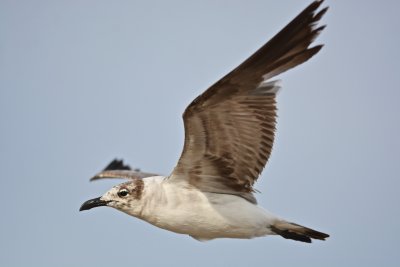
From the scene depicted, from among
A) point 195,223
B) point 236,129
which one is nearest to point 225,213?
point 195,223

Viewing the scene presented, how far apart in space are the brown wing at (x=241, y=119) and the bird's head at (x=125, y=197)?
0.47m

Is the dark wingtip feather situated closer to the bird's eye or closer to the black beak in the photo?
the black beak

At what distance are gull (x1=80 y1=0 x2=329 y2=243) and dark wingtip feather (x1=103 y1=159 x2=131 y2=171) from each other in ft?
18.7

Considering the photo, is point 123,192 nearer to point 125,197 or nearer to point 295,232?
point 125,197

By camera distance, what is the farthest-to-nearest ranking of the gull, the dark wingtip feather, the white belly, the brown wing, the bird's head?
the dark wingtip feather < the bird's head < the white belly < the gull < the brown wing

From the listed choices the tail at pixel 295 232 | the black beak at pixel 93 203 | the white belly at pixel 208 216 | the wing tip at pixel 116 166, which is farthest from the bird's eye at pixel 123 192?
the wing tip at pixel 116 166

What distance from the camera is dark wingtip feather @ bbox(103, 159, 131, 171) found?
1748 cm

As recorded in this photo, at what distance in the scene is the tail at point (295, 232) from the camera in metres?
11.3

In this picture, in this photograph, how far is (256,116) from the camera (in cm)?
1076

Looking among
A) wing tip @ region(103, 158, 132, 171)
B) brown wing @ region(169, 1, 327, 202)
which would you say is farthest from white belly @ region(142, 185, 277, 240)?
wing tip @ region(103, 158, 132, 171)

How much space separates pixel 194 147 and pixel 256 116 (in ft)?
2.76

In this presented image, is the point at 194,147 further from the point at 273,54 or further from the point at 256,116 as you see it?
the point at 273,54

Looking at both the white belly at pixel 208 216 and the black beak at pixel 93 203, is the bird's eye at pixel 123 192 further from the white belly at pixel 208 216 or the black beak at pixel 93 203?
the white belly at pixel 208 216

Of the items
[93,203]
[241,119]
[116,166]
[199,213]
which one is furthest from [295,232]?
[116,166]
